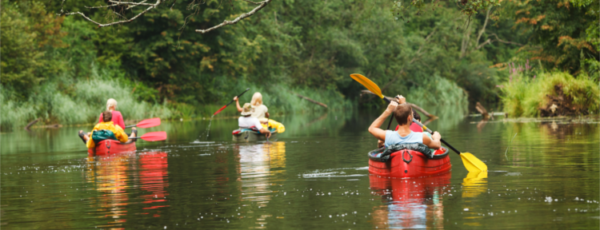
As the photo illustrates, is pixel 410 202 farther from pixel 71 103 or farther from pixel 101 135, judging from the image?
pixel 71 103

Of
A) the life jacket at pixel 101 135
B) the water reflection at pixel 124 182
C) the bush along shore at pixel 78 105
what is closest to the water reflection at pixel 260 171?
the water reflection at pixel 124 182

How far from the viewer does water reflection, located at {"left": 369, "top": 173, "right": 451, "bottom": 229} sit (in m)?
7.21

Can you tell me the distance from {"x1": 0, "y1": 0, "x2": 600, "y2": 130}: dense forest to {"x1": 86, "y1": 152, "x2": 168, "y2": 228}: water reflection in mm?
2829

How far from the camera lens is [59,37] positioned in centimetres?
3847

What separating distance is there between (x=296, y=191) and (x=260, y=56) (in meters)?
43.7

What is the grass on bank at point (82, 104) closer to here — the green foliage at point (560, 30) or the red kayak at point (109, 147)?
the red kayak at point (109, 147)

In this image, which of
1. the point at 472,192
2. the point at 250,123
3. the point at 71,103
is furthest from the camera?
the point at 71,103

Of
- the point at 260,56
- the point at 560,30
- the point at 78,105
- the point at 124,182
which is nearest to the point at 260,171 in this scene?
the point at 124,182

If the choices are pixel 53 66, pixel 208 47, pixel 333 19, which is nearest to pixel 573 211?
pixel 53 66

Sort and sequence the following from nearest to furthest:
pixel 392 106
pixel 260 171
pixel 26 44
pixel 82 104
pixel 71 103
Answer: pixel 392 106 < pixel 260 171 < pixel 26 44 < pixel 71 103 < pixel 82 104

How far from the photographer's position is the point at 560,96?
26.6 m

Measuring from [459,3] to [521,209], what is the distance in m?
5.64

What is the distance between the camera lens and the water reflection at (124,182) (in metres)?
8.63

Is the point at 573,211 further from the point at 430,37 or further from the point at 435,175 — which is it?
the point at 430,37
